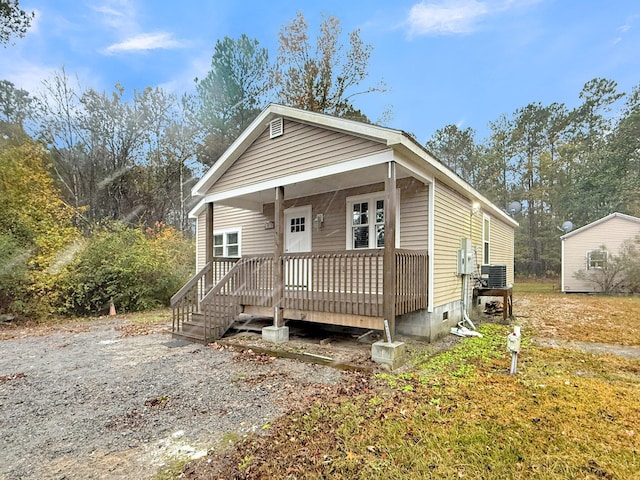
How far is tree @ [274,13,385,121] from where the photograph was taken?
675 inches

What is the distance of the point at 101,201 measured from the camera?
1972cm

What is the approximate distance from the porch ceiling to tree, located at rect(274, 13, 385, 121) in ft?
34.6

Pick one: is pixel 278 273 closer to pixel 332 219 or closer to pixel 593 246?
pixel 332 219

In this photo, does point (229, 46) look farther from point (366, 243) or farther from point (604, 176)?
point (604, 176)

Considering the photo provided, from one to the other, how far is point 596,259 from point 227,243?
63.0ft

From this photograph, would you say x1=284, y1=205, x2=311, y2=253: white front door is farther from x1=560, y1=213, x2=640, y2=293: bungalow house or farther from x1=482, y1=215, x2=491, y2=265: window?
x1=560, y1=213, x2=640, y2=293: bungalow house

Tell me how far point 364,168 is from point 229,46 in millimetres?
16767

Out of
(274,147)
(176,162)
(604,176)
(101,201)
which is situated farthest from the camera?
(604,176)

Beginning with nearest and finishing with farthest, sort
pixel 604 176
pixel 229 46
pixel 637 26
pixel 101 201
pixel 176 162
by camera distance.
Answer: pixel 637 26 → pixel 229 46 → pixel 101 201 → pixel 176 162 → pixel 604 176

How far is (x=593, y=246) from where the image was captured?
1756 centimetres

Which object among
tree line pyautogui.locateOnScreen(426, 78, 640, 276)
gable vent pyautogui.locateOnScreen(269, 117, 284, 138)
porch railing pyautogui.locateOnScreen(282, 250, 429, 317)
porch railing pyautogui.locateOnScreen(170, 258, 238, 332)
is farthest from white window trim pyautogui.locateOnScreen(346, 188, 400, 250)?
tree line pyautogui.locateOnScreen(426, 78, 640, 276)

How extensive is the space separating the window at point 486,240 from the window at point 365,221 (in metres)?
4.98

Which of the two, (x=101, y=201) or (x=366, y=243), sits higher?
(x=101, y=201)

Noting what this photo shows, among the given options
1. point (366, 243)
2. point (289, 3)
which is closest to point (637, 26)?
point (289, 3)
